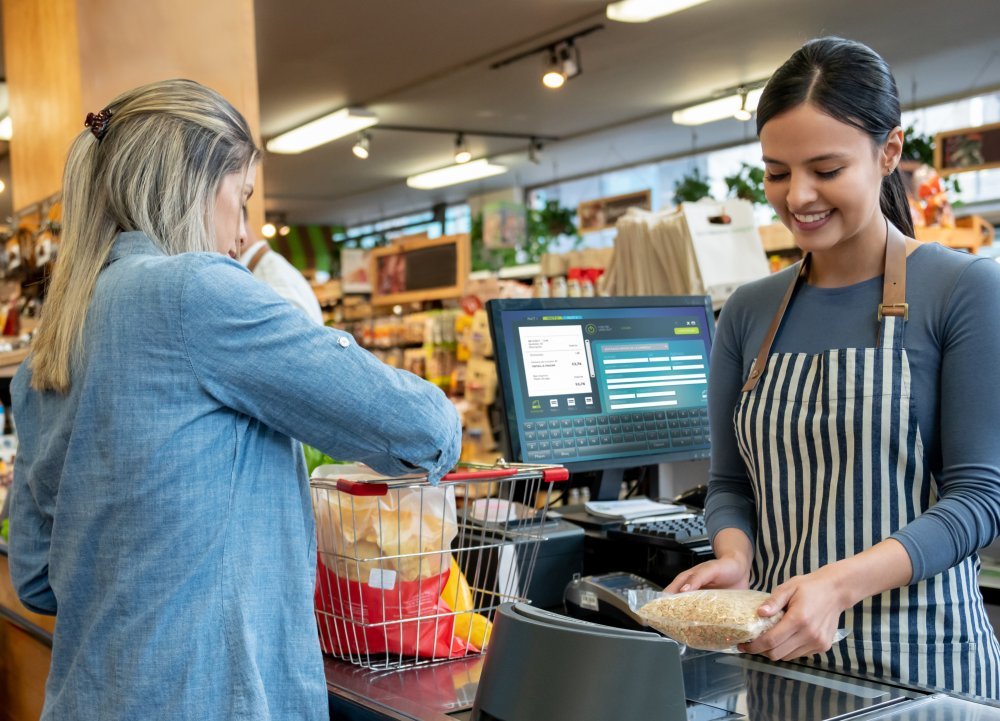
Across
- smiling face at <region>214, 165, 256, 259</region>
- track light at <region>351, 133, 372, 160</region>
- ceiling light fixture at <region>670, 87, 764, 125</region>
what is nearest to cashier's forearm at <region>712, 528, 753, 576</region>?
smiling face at <region>214, 165, 256, 259</region>

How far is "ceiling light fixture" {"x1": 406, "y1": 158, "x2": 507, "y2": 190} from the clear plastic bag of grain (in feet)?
38.3

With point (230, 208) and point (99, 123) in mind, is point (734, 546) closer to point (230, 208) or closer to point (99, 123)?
point (230, 208)

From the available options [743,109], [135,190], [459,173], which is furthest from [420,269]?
[135,190]

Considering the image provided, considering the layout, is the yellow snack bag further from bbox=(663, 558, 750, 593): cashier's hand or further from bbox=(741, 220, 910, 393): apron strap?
bbox=(741, 220, 910, 393): apron strap

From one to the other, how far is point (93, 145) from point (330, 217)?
55.0 feet

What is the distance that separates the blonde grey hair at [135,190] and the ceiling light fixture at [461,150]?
1046 cm

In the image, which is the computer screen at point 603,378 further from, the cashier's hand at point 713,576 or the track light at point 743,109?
the track light at point 743,109

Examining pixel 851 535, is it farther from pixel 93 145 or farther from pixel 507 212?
pixel 507 212

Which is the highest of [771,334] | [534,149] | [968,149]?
[534,149]

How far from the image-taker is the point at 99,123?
55.9 inches

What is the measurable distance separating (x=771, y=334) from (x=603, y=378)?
0.61 metres

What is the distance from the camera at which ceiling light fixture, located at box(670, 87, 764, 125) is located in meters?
9.52

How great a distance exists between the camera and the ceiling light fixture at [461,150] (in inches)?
463

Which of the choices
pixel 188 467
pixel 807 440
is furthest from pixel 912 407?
pixel 188 467
